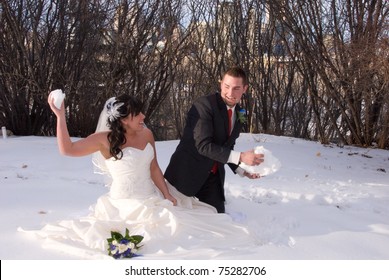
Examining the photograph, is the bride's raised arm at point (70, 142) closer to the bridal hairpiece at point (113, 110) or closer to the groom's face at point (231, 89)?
the bridal hairpiece at point (113, 110)

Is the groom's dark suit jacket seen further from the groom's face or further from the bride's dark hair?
the bride's dark hair

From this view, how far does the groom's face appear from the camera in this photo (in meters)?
3.09

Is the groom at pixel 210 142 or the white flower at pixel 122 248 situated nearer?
the white flower at pixel 122 248

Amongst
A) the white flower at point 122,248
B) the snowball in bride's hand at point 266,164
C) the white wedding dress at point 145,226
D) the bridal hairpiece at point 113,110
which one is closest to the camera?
the white flower at point 122,248

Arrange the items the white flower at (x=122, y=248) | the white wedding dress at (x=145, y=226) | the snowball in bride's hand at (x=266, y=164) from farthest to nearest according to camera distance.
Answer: the snowball in bride's hand at (x=266, y=164) → the white wedding dress at (x=145, y=226) → the white flower at (x=122, y=248)

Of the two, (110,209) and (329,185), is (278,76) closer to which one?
(329,185)

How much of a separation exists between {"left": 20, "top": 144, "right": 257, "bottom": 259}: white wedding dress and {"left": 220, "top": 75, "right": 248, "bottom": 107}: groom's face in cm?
74

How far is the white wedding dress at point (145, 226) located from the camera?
2.78 metres

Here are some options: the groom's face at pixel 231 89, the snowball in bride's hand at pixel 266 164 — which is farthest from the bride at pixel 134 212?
the groom's face at pixel 231 89

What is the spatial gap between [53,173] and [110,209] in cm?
261

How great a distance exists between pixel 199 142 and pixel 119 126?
624 millimetres

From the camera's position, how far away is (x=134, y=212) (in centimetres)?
301

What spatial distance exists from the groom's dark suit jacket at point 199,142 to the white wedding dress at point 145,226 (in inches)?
8.2

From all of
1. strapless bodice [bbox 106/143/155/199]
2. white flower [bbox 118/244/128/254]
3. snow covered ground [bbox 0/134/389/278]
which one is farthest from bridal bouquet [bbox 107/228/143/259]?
strapless bodice [bbox 106/143/155/199]
